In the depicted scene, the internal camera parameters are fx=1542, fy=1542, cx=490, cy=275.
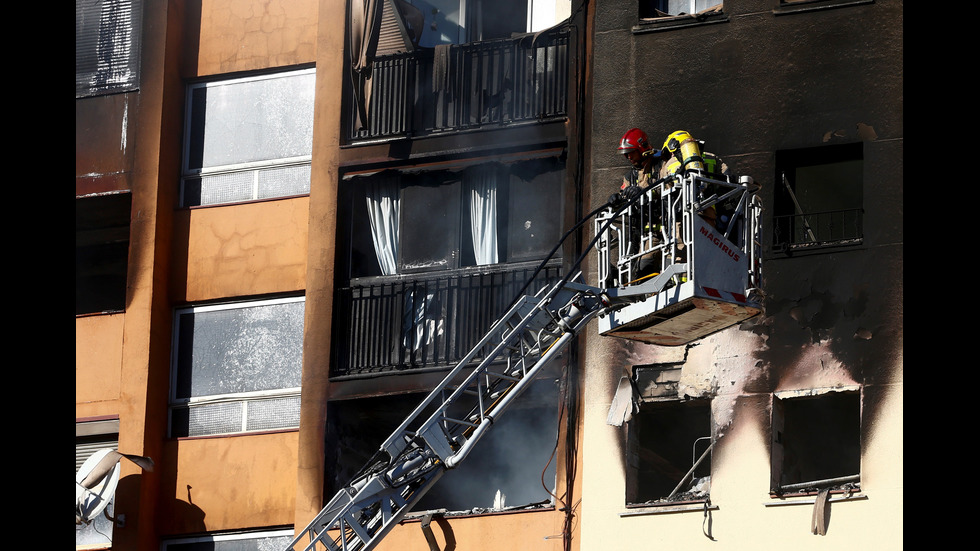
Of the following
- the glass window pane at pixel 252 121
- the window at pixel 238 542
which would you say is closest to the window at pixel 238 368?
the window at pixel 238 542

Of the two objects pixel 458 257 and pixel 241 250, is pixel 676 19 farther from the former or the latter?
pixel 241 250

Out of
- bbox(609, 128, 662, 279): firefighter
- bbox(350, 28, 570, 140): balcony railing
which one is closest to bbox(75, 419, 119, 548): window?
bbox(350, 28, 570, 140): balcony railing

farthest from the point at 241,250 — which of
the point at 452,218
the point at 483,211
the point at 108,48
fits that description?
the point at 108,48

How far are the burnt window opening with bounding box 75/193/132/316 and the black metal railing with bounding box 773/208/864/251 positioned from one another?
9.72 metres

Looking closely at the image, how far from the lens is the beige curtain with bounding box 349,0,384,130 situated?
21.0m

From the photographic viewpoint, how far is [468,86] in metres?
21.1

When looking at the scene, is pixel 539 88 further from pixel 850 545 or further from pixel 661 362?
pixel 850 545

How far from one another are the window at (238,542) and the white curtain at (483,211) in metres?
4.46

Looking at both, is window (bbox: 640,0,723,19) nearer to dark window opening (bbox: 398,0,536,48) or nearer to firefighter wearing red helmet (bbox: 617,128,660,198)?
dark window opening (bbox: 398,0,536,48)

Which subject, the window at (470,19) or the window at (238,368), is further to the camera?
the window at (470,19)

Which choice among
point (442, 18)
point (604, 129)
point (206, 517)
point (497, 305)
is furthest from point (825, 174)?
point (206, 517)

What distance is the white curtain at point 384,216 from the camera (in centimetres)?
2097

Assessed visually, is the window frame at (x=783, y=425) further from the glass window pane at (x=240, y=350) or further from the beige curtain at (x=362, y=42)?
the beige curtain at (x=362, y=42)

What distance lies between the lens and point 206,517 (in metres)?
20.5
